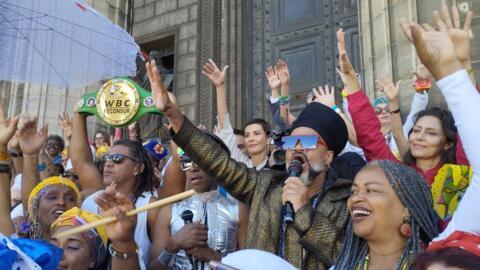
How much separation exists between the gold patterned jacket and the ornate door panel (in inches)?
229

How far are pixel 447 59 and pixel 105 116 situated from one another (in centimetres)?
290

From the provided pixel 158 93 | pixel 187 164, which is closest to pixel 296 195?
pixel 158 93

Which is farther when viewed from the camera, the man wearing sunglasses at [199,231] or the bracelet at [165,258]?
the bracelet at [165,258]

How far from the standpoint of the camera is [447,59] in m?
2.42

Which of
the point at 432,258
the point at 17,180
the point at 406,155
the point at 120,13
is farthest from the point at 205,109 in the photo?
the point at 432,258

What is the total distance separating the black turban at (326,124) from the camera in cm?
344

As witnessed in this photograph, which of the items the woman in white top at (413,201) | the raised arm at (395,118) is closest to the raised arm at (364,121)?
the raised arm at (395,118)

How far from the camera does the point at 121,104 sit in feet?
14.0

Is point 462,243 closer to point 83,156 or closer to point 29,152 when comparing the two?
point 83,156

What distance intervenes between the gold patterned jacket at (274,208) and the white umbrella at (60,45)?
2.80 meters

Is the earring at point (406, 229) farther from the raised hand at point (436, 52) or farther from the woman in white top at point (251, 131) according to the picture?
the woman in white top at point (251, 131)

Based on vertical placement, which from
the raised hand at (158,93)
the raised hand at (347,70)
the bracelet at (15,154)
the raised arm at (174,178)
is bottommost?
the raised arm at (174,178)

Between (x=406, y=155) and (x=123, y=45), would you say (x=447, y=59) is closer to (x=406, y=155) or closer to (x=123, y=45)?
(x=406, y=155)

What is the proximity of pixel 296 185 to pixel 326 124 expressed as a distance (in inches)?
33.5
